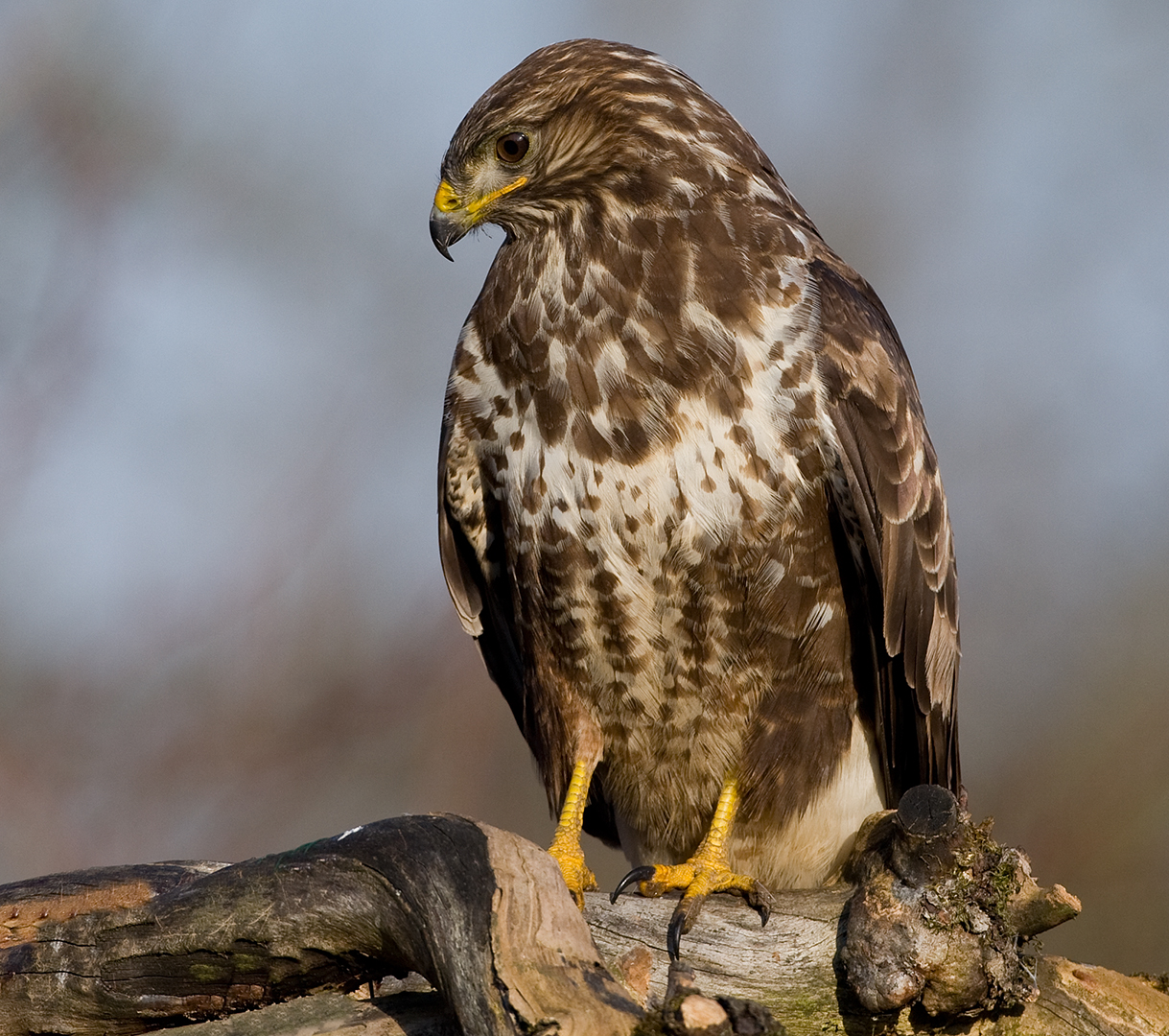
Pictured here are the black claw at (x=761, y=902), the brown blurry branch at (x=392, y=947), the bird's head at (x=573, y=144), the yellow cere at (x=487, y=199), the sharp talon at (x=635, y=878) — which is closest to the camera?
the brown blurry branch at (x=392, y=947)

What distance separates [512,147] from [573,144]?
0.21m

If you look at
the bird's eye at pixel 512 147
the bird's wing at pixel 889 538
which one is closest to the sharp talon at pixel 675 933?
the bird's wing at pixel 889 538

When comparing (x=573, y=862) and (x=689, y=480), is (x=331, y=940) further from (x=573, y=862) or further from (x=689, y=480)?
(x=689, y=480)

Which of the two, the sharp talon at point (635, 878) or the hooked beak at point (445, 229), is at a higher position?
the hooked beak at point (445, 229)

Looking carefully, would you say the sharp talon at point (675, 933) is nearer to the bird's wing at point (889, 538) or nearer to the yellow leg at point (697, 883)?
the yellow leg at point (697, 883)

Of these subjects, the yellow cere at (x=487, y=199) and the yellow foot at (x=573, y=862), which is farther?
the yellow cere at (x=487, y=199)

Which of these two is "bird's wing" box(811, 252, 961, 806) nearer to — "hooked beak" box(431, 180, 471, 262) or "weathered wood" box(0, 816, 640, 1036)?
"hooked beak" box(431, 180, 471, 262)

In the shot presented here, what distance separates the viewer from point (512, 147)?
14.3 feet

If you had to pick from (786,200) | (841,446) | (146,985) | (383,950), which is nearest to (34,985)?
(146,985)

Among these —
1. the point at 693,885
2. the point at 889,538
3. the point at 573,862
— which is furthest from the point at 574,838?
the point at 889,538

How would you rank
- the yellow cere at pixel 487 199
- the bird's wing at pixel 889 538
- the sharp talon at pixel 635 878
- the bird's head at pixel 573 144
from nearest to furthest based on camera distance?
the sharp talon at pixel 635 878
the bird's wing at pixel 889 538
the bird's head at pixel 573 144
the yellow cere at pixel 487 199

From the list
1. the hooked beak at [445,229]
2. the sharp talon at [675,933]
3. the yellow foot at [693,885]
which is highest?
the hooked beak at [445,229]

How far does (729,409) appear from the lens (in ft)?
13.1

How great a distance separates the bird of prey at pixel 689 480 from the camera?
13.2 feet
